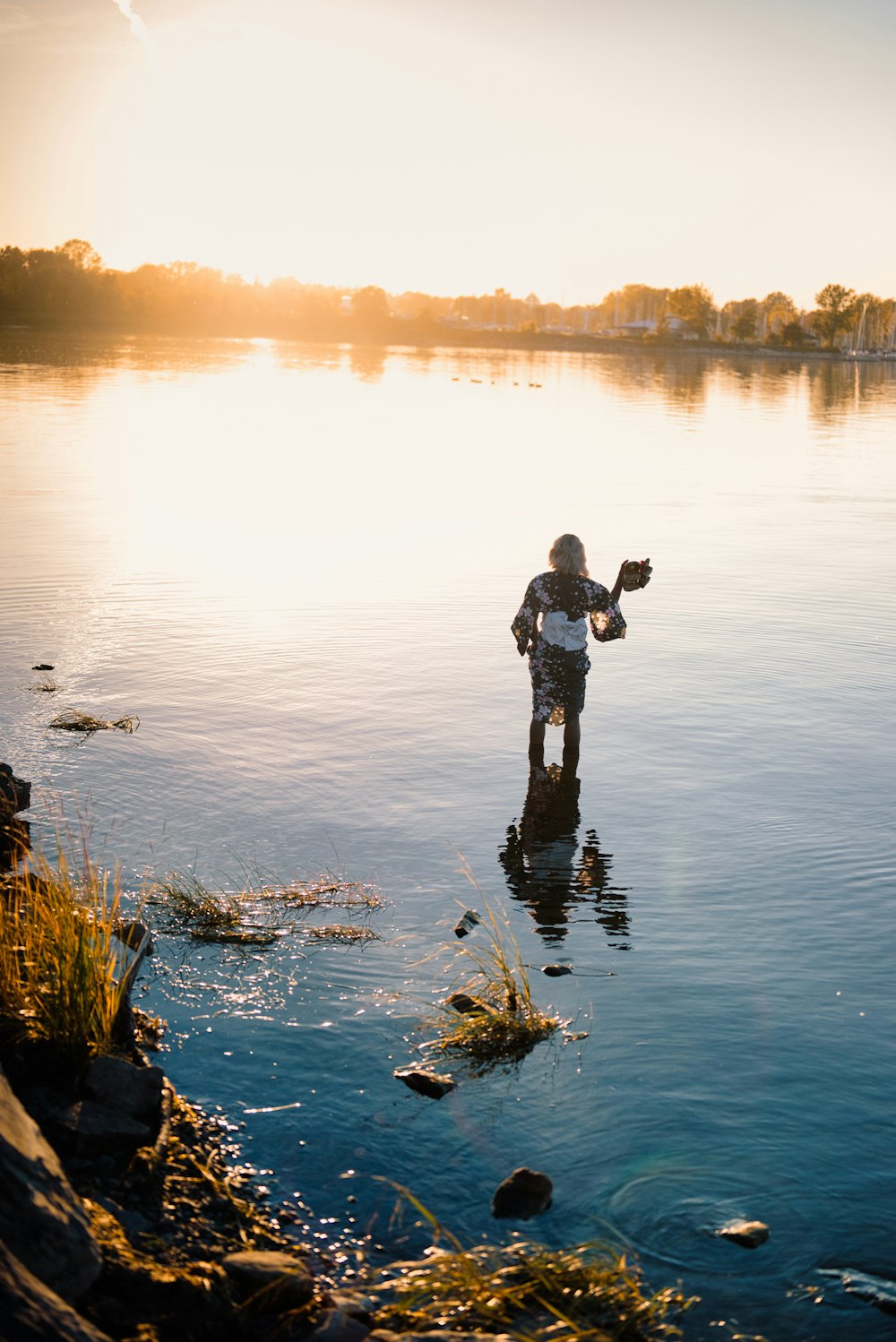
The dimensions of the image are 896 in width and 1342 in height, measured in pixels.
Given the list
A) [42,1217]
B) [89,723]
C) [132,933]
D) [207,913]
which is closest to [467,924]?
[207,913]

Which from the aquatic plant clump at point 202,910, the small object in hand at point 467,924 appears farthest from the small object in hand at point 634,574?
the aquatic plant clump at point 202,910

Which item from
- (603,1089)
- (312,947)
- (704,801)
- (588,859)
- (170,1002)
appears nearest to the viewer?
(603,1089)

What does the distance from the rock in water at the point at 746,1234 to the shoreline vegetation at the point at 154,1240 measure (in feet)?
1.55

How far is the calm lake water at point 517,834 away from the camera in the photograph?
639cm

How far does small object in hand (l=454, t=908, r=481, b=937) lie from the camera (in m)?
9.06

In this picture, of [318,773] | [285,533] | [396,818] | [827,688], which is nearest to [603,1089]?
[396,818]

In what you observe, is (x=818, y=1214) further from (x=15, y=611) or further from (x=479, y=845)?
(x=15, y=611)

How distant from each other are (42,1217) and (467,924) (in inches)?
192

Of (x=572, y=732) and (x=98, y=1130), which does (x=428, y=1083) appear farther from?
(x=572, y=732)

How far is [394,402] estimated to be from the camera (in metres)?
70.8

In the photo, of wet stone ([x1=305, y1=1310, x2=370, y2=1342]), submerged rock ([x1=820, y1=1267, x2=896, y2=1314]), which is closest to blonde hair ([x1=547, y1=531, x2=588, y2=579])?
submerged rock ([x1=820, y1=1267, x2=896, y2=1314])

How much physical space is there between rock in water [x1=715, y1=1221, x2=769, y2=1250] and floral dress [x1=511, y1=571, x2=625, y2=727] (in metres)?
6.50

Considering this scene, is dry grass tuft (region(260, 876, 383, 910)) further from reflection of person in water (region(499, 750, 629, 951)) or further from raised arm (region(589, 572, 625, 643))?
raised arm (region(589, 572, 625, 643))

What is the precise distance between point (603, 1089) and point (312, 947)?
238 cm
